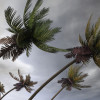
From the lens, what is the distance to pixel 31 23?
33.7 ft

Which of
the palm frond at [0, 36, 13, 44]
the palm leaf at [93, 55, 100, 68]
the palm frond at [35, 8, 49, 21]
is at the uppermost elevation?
the palm frond at [35, 8, 49, 21]

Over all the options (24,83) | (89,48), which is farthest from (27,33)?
(24,83)

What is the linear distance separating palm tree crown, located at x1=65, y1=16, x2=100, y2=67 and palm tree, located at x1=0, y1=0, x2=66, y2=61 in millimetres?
1461

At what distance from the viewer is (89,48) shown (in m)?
9.54

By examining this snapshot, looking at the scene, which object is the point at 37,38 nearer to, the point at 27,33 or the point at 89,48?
the point at 27,33

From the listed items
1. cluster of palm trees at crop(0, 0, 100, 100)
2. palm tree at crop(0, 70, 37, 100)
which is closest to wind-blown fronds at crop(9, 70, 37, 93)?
palm tree at crop(0, 70, 37, 100)

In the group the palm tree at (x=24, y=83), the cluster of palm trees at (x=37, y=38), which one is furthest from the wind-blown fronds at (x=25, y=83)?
the cluster of palm trees at (x=37, y=38)

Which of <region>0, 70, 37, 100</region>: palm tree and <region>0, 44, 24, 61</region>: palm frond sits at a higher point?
<region>0, 70, 37, 100</region>: palm tree

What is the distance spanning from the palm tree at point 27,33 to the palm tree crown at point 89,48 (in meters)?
1.46

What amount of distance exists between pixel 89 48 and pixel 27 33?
12.7 ft

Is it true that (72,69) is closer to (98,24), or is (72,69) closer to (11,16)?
(98,24)

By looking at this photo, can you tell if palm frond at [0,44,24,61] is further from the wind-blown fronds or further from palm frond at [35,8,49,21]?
the wind-blown fronds

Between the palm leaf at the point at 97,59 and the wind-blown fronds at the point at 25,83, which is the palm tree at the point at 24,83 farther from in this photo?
the palm leaf at the point at 97,59

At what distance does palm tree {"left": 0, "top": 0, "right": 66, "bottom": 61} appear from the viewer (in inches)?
395
